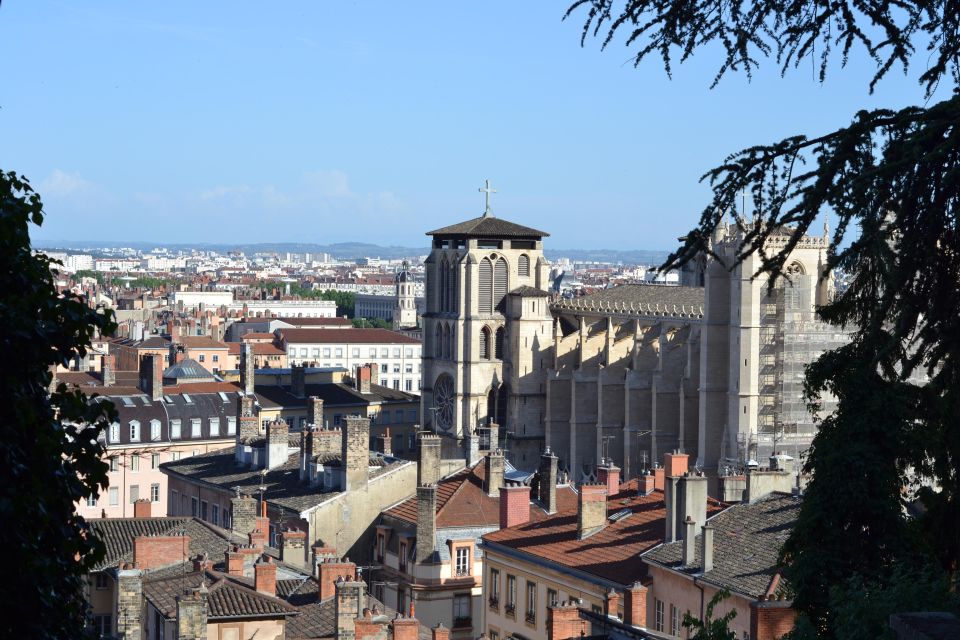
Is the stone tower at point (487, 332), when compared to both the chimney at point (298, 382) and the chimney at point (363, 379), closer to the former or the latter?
the chimney at point (363, 379)

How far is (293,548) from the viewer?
94.3ft

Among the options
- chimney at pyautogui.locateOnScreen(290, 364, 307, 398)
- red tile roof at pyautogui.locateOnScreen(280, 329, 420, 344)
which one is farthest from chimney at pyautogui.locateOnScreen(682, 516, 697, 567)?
red tile roof at pyautogui.locateOnScreen(280, 329, 420, 344)

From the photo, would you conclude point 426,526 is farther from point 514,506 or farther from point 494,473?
point 494,473

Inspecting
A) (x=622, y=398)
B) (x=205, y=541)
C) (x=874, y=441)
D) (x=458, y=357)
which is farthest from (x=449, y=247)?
(x=874, y=441)

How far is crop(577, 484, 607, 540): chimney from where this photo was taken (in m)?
26.9

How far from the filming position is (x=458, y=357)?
7512 cm

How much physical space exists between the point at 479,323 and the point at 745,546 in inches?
2084

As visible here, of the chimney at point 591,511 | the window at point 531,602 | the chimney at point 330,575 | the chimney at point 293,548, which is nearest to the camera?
the chimney at point 330,575

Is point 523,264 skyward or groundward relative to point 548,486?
skyward

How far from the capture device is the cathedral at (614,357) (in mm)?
58062

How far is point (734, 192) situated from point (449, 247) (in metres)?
68.0

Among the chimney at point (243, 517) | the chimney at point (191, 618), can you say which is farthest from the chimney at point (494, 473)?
the chimney at point (191, 618)

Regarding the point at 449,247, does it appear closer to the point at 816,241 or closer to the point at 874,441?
the point at 816,241

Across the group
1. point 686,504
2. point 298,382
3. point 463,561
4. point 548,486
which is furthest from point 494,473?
point 298,382
